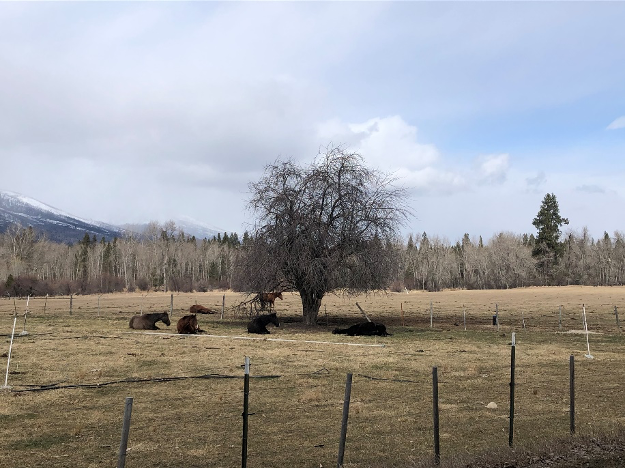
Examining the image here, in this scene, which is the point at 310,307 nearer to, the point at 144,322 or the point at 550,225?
the point at 144,322

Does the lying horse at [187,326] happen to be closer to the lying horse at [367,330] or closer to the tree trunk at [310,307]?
the tree trunk at [310,307]

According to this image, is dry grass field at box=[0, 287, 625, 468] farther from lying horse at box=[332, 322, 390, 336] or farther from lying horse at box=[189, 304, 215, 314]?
lying horse at box=[189, 304, 215, 314]

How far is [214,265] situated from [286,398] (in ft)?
396

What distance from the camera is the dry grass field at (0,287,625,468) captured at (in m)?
8.20

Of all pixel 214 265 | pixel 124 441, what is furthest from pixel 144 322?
pixel 214 265

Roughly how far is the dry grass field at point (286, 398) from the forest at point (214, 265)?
2981 inches

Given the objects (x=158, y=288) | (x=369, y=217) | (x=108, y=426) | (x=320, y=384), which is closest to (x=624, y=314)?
(x=369, y=217)

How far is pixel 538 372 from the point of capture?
48.8 ft

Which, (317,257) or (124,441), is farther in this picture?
(317,257)

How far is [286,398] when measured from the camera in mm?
11672

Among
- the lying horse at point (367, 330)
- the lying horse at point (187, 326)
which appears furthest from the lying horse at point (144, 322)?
the lying horse at point (367, 330)

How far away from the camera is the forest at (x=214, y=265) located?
10044 centimetres

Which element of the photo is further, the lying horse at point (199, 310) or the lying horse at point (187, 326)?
the lying horse at point (199, 310)

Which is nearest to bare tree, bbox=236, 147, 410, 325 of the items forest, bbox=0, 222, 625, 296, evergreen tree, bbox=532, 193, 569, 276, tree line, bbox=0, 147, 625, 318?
tree line, bbox=0, 147, 625, 318
